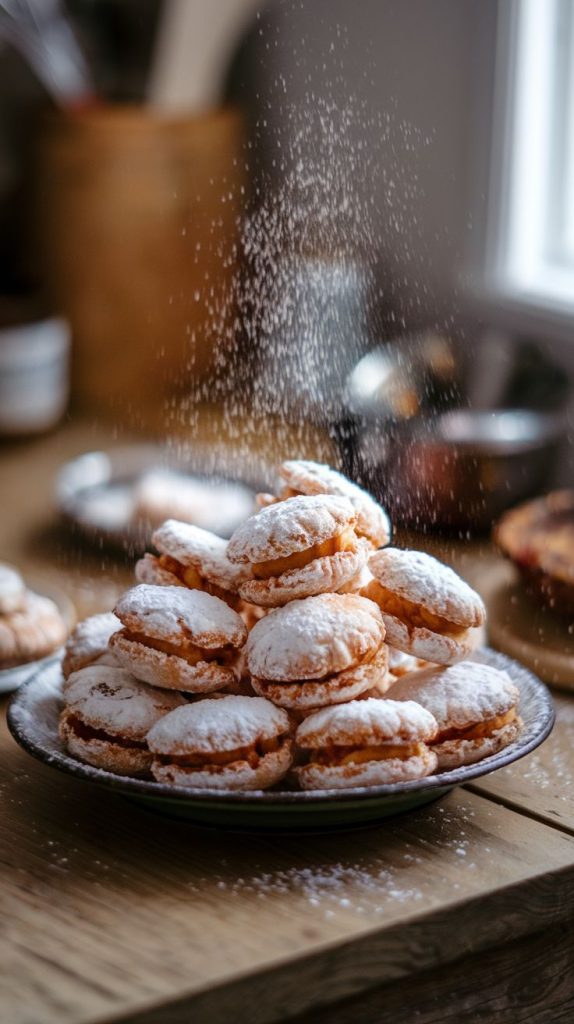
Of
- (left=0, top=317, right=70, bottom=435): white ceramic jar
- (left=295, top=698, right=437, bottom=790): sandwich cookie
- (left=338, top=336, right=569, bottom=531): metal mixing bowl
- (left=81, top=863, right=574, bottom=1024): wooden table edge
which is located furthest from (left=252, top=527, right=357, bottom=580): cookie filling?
(left=0, top=317, right=70, bottom=435): white ceramic jar

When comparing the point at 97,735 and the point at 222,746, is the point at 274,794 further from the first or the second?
the point at 97,735

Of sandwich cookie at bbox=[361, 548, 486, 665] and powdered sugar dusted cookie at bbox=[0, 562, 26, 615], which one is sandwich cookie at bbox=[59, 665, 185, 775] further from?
powdered sugar dusted cookie at bbox=[0, 562, 26, 615]

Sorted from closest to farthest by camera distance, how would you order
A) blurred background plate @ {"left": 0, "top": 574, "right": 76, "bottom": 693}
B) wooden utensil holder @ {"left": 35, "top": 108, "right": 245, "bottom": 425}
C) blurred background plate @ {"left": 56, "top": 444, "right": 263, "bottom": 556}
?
blurred background plate @ {"left": 0, "top": 574, "right": 76, "bottom": 693}
blurred background plate @ {"left": 56, "top": 444, "right": 263, "bottom": 556}
wooden utensil holder @ {"left": 35, "top": 108, "right": 245, "bottom": 425}

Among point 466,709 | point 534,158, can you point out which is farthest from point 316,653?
point 534,158

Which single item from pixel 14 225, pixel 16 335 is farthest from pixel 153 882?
pixel 14 225

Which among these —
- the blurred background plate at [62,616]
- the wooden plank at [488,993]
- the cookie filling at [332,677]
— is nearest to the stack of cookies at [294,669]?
the cookie filling at [332,677]

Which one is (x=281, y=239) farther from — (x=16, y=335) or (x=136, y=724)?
(x=136, y=724)
